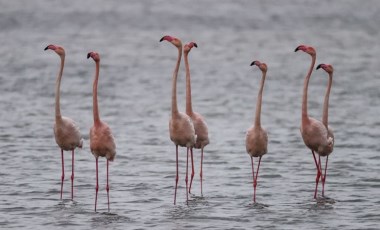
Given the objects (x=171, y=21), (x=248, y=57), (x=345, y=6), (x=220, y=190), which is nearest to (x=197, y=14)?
(x=171, y=21)

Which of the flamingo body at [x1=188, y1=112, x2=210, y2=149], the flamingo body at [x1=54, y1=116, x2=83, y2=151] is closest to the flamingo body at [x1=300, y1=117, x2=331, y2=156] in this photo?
the flamingo body at [x1=188, y1=112, x2=210, y2=149]

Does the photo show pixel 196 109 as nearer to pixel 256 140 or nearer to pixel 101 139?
A: pixel 256 140

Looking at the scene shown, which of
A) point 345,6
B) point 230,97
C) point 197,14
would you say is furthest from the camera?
point 345,6

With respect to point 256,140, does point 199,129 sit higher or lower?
higher

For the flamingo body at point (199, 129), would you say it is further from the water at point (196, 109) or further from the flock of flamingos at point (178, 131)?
the water at point (196, 109)

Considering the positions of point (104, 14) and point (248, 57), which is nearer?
point (248, 57)

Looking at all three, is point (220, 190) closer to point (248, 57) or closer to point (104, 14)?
point (248, 57)

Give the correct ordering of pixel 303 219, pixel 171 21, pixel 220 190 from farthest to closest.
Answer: pixel 171 21 → pixel 220 190 → pixel 303 219

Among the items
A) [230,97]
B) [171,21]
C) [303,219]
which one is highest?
[171,21]

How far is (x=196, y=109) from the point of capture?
20.9 metres

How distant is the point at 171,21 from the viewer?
4000 centimetres

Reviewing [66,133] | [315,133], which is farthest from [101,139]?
[315,133]

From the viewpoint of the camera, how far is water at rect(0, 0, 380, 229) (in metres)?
12.0

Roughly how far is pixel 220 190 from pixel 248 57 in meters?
17.5
